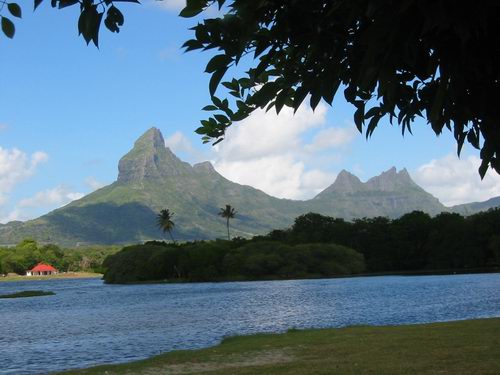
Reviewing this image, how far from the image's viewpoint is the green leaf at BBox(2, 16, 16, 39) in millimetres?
3336

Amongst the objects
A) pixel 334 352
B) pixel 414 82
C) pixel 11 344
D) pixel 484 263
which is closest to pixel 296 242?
pixel 484 263

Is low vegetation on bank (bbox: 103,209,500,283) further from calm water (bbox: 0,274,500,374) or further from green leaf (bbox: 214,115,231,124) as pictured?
green leaf (bbox: 214,115,231,124)

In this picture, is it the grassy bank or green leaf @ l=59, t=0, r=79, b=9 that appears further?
the grassy bank

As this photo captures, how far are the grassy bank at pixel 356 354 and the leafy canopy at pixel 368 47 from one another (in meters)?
12.1

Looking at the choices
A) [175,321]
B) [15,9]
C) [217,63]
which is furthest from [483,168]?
[175,321]

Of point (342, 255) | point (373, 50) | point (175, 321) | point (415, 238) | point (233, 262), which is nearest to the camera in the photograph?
point (373, 50)

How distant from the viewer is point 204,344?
3189 centimetres

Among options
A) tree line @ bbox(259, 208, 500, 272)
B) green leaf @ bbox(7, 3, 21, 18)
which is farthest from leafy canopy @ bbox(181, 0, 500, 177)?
tree line @ bbox(259, 208, 500, 272)

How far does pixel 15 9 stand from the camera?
3.34 meters

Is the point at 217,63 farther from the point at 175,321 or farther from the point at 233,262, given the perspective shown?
the point at 233,262

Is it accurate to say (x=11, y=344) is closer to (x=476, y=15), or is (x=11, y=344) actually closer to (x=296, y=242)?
(x=476, y=15)

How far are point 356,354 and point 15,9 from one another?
695 inches

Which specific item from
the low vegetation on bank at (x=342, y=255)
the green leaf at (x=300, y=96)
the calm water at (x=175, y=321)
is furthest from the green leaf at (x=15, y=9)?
the low vegetation on bank at (x=342, y=255)

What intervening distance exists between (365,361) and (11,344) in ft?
92.0
